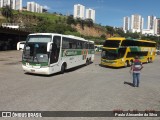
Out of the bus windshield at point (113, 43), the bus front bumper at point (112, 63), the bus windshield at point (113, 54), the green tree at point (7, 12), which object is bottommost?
the bus front bumper at point (112, 63)

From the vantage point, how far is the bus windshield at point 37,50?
18203mm

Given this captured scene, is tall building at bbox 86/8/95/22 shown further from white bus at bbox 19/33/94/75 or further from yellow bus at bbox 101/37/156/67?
white bus at bbox 19/33/94/75

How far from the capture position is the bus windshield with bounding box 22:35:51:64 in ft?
59.7

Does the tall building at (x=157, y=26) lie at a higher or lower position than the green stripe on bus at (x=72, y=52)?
higher

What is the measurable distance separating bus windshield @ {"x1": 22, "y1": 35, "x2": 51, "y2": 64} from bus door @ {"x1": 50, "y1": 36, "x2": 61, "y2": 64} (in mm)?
484

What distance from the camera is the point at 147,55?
123 ft

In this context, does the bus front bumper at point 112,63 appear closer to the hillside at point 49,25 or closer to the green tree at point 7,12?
the hillside at point 49,25

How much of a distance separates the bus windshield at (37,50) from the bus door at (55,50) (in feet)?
1.59

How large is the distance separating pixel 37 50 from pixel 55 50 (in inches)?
53.0

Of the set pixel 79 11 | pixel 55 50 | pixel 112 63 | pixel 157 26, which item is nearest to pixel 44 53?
pixel 55 50

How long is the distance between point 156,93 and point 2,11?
118 metres

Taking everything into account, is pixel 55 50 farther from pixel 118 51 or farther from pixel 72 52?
pixel 118 51

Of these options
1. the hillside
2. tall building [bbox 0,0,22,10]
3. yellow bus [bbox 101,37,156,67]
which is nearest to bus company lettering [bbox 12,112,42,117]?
yellow bus [bbox 101,37,156,67]

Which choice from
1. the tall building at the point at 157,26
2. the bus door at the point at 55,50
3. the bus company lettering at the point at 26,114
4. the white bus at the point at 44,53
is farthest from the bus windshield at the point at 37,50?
the tall building at the point at 157,26
